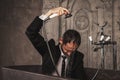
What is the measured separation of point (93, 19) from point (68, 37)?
3.04 meters

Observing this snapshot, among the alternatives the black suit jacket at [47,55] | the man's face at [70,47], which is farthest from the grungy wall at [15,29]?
the man's face at [70,47]

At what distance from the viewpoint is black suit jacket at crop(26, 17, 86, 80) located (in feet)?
5.95

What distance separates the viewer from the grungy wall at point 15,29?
18.1 feet

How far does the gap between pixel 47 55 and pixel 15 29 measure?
12.3ft

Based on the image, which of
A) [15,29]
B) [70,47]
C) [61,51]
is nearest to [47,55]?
[61,51]

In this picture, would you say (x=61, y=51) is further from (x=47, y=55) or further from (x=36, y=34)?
(x=36, y=34)

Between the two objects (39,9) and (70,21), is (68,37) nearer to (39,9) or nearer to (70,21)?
(70,21)

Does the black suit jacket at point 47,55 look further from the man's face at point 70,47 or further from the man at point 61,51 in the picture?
the man's face at point 70,47

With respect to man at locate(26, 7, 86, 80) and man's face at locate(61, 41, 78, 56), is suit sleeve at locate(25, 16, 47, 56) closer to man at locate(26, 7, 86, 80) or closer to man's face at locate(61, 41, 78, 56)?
man at locate(26, 7, 86, 80)

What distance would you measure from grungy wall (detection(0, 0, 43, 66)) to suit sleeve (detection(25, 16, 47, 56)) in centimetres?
357

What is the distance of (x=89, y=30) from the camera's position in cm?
486

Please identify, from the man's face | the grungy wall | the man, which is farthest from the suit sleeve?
the grungy wall

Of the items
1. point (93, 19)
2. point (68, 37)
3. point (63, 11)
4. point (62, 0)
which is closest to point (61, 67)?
point (68, 37)

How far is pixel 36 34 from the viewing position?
1876 mm
